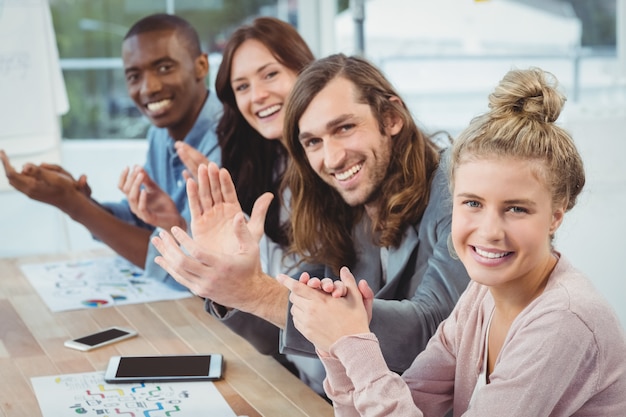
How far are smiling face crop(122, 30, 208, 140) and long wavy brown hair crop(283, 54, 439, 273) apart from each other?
997 mm

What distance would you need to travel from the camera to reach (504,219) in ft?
4.10

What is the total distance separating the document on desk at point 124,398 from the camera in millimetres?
1558

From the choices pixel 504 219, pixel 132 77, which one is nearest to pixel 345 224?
pixel 504 219

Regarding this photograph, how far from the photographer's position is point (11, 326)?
213cm

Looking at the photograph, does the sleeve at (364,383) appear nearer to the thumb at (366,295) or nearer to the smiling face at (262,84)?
the thumb at (366,295)

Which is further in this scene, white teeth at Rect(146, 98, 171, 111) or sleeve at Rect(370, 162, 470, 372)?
white teeth at Rect(146, 98, 171, 111)

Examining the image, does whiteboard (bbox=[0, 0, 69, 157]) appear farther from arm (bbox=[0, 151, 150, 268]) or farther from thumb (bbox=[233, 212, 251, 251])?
thumb (bbox=[233, 212, 251, 251])

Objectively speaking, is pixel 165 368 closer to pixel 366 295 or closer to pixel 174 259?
pixel 174 259

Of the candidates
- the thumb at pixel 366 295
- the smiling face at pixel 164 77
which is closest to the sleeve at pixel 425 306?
the thumb at pixel 366 295

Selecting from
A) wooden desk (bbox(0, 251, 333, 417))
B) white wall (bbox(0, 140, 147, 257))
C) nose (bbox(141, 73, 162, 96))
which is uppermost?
nose (bbox(141, 73, 162, 96))

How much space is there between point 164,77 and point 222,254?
1.45m

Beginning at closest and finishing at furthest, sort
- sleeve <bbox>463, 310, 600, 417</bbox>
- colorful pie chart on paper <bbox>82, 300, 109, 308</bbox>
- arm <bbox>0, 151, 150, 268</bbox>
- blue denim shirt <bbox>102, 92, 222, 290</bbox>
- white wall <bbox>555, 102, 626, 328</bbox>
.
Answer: sleeve <bbox>463, 310, 600, 417</bbox> → colorful pie chart on paper <bbox>82, 300, 109, 308</bbox> → arm <bbox>0, 151, 150, 268</bbox> → blue denim shirt <bbox>102, 92, 222, 290</bbox> → white wall <bbox>555, 102, 626, 328</bbox>

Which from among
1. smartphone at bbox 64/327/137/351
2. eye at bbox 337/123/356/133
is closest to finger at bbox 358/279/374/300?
eye at bbox 337/123/356/133

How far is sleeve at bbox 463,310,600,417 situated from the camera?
3.87 ft
